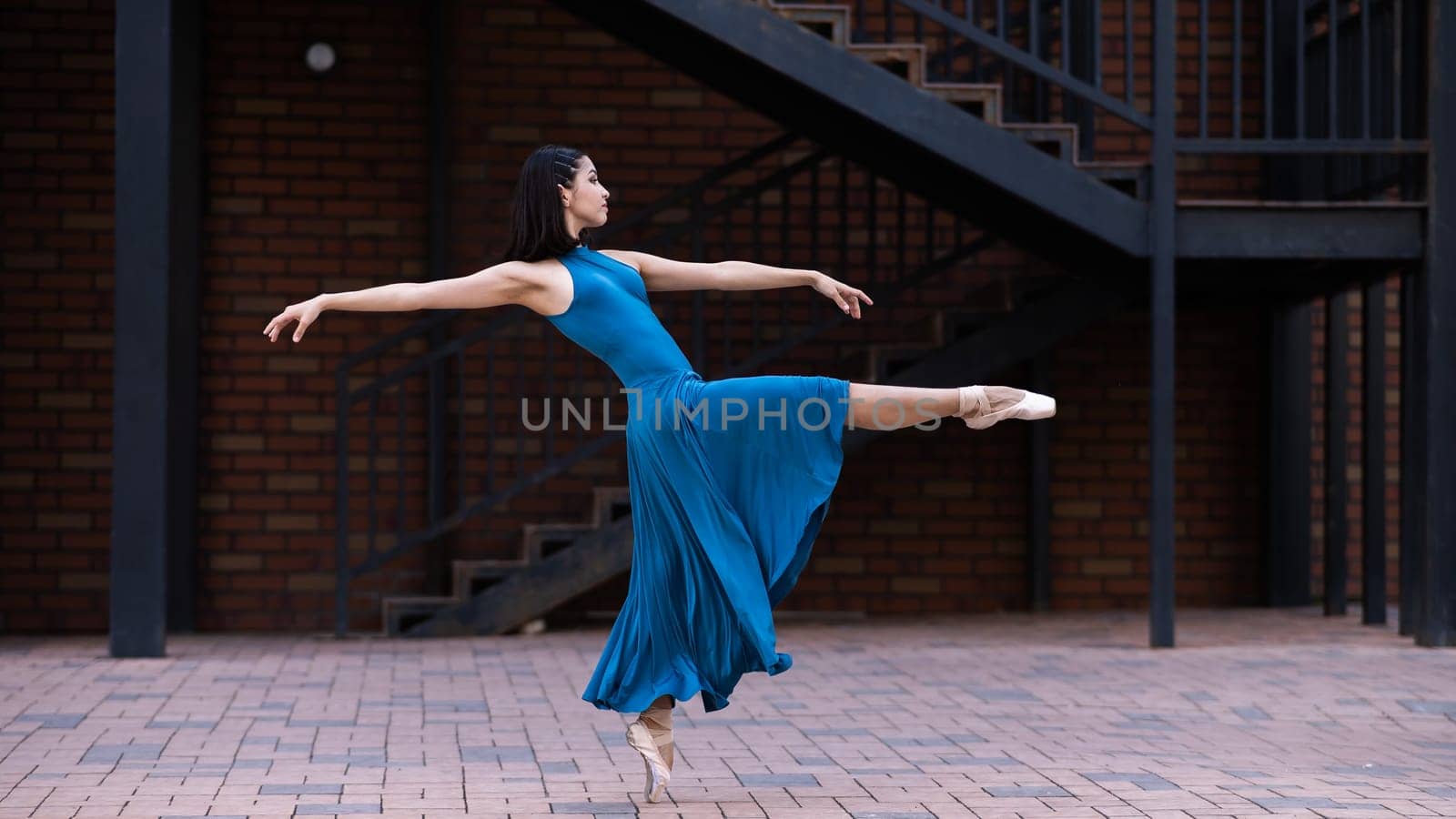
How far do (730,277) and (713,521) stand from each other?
66cm

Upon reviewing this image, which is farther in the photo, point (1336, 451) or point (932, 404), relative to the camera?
point (1336, 451)

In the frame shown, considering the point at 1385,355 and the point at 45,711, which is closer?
the point at 45,711

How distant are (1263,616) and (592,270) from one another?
580 centimetres

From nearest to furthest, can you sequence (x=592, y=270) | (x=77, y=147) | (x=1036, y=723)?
(x=592, y=270) < (x=1036, y=723) < (x=77, y=147)

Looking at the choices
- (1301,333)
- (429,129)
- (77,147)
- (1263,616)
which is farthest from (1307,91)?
(77,147)

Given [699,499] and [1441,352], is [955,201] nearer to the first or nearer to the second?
[1441,352]

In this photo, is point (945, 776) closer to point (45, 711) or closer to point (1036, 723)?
point (1036, 723)

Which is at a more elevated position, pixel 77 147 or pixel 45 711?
pixel 77 147

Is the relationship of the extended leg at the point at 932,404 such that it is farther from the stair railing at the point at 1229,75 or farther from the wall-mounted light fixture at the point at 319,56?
the wall-mounted light fixture at the point at 319,56

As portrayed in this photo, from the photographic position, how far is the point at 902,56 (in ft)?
24.3

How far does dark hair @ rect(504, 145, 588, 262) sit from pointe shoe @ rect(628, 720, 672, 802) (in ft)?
3.96

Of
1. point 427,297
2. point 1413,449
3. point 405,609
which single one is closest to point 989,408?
point 427,297

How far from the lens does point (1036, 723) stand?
559cm

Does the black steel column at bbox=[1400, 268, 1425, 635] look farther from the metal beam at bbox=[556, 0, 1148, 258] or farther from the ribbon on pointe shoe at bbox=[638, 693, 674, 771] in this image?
the ribbon on pointe shoe at bbox=[638, 693, 674, 771]
